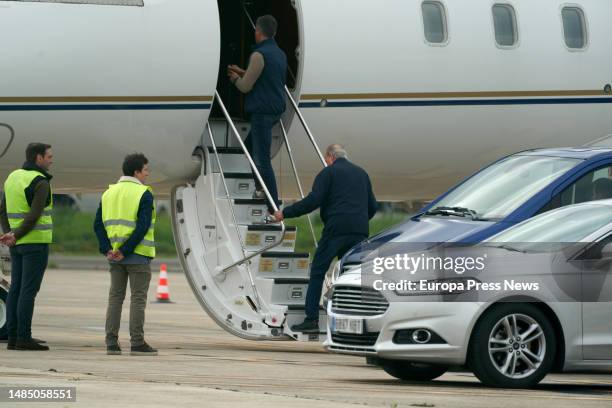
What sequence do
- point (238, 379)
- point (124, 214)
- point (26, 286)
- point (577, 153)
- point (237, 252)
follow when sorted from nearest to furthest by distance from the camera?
point (238, 379) → point (577, 153) → point (124, 214) → point (26, 286) → point (237, 252)

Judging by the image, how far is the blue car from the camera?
40.8 ft

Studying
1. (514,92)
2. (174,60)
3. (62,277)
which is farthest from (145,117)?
(62,277)

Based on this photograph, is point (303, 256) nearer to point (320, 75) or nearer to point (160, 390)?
point (320, 75)

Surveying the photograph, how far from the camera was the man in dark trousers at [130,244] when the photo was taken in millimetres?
14039

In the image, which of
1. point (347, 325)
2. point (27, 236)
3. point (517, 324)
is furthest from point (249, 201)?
point (517, 324)

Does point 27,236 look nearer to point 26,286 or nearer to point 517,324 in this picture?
point 26,286

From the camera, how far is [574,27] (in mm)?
18312

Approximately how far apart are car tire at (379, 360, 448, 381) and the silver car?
48 centimetres

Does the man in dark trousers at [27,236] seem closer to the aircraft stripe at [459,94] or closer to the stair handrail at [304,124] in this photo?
the stair handrail at [304,124]

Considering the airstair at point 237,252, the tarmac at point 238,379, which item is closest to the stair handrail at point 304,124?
the airstair at point 237,252

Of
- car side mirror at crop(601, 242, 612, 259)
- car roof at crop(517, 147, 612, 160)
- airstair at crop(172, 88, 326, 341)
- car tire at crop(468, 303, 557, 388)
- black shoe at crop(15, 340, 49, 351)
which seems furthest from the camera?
airstair at crop(172, 88, 326, 341)

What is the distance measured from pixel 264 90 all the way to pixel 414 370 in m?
4.61

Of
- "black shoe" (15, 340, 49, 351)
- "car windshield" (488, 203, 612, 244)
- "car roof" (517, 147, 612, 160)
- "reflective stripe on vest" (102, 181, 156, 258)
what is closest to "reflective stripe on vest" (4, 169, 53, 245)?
"reflective stripe on vest" (102, 181, 156, 258)

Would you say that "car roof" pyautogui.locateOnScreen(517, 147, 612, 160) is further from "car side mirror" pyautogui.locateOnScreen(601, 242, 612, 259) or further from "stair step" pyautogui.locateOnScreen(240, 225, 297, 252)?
"stair step" pyautogui.locateOnScreen(240, 225, 297, 252)
